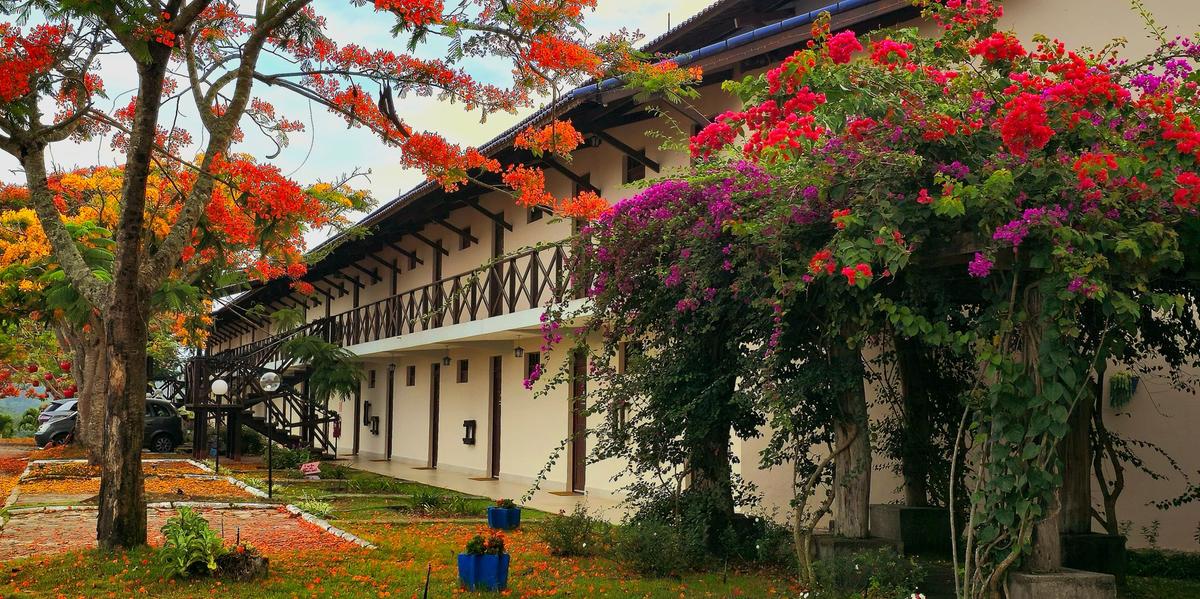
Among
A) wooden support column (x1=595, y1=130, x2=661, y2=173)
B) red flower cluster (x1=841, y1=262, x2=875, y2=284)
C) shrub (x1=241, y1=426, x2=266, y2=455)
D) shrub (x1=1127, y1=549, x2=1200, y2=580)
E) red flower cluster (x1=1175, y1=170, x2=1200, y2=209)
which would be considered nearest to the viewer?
red flower cluster (x1=1175, y1=170, x2=1200, y2=209)

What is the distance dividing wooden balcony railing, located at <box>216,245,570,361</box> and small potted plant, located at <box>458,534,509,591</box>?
3081 millimetres

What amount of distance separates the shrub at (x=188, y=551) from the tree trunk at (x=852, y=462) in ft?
15.4

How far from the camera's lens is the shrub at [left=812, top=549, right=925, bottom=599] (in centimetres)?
663

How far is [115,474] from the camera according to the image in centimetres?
814

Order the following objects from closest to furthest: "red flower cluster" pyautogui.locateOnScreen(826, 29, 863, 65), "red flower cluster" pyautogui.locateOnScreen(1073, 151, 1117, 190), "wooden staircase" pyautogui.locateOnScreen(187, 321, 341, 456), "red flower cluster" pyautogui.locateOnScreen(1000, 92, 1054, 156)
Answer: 1. "red flower cluster" pyautogui.locateOnScreen(1073, 151, 1117, 190)
2. "red flower cluster" pyautogui.locateOnScreen(1000, 92, 1054, 156)
3. "red flower cluster" pyautogui.locateOnScreen(826, 29, 863, 65)
4. "wooden staircase" pyautogui.locateOnScreen(187, 321, 341, 456)

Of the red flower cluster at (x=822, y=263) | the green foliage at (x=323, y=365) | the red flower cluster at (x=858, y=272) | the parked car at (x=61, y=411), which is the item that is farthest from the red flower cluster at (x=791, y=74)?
the parked car at (x=61, y=411)

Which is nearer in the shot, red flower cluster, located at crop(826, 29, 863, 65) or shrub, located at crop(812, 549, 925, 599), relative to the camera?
red flower cluster, located at crop(826, 29, 863, 65)

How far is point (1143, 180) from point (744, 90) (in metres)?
2.56

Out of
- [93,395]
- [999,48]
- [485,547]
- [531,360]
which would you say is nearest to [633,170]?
[531,360]

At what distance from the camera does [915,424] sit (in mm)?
9336

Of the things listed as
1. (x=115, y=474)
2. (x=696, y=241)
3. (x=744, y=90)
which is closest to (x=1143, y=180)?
(x=744, y=90)

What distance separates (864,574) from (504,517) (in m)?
4.77

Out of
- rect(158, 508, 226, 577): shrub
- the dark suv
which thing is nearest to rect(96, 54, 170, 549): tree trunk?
rect(158, 508, 226, 577): shrub

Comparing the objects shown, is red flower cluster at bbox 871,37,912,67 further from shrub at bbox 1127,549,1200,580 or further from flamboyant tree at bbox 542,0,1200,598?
shrub at bbox 1127,549,1200,580
